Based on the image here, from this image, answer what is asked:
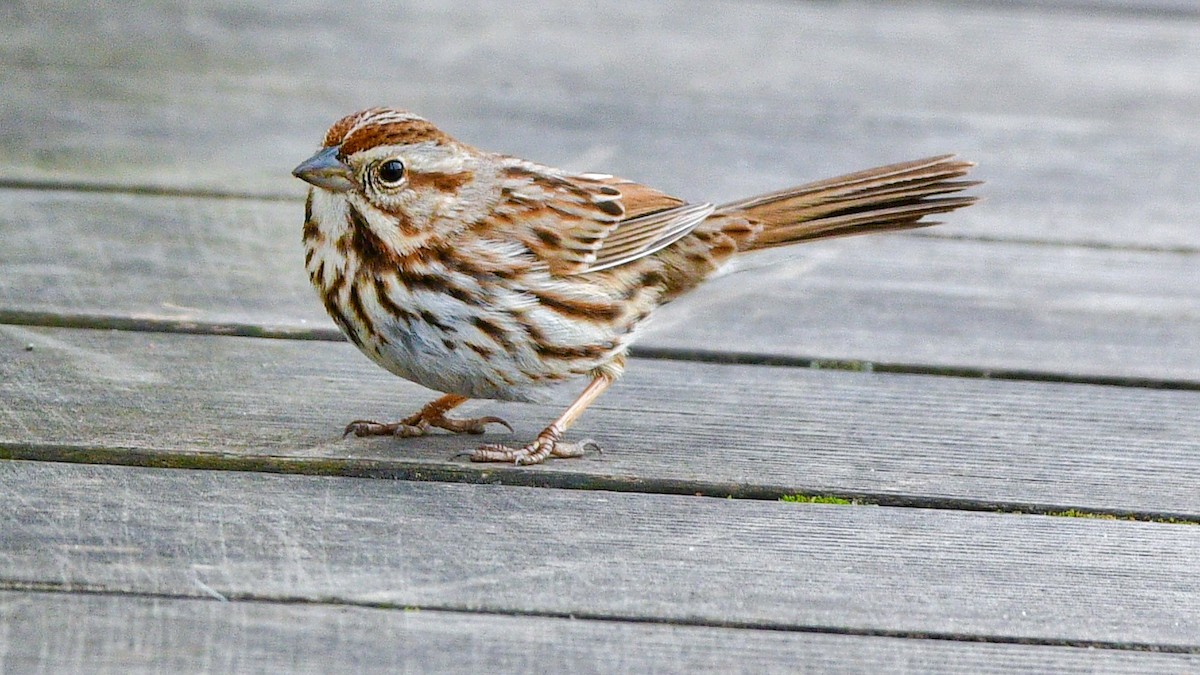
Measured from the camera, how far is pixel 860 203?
3.28m

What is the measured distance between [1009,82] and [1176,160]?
0.79 m

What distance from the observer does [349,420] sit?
2.87m

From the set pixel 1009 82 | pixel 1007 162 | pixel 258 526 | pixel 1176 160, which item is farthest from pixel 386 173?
pixel 1009 82

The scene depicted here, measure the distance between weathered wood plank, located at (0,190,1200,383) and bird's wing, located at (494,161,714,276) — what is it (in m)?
0.21

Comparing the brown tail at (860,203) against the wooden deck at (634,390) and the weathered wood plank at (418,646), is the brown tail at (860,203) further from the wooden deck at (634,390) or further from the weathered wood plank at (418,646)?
the weathered wood plank at (418,646)

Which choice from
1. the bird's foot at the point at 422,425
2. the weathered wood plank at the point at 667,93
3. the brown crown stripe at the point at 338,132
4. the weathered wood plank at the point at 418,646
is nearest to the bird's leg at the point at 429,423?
the bird's foot at the point at 422,425

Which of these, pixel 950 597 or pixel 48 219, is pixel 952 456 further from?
pixel 48 219

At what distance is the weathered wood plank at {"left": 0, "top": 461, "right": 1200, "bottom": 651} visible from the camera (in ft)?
7.21

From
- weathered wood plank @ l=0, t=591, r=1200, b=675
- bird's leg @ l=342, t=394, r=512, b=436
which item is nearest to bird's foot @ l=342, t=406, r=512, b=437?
bird's leg @ l=342, t=394, r=512, b=436

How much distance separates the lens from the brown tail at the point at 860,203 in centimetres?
323

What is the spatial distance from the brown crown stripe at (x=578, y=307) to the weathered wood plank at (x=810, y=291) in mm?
229

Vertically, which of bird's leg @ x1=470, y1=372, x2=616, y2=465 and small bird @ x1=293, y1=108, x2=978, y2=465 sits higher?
small bird @ x1=293, y1=108, x2=978, y2=465

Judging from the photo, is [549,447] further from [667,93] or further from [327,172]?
[667,93]

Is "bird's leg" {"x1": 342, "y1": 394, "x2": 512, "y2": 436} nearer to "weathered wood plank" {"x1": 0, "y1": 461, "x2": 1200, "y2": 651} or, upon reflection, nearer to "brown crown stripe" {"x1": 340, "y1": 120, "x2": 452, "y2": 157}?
"weathered wood plank" {"x1": 0, "y1": 461, "x2": 1200, "y2": 651}
